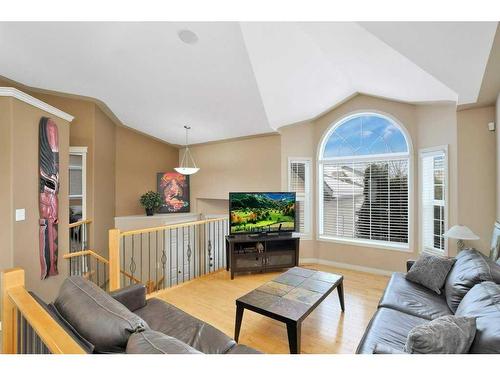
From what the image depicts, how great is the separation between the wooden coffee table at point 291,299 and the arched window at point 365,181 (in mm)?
1924

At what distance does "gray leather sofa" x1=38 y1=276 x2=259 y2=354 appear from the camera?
112 cm

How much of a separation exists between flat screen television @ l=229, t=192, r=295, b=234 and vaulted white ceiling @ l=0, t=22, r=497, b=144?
140 centimetres

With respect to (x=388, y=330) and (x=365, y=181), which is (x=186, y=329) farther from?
(x=365, y=181)

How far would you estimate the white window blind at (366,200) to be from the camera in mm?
4039

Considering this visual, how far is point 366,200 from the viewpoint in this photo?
14.2 feet

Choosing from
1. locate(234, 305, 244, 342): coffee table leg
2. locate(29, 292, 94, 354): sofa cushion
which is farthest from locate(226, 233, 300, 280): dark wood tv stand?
locate(29, 292, 94, 354): sofa cushion

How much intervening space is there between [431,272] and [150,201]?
201 inches

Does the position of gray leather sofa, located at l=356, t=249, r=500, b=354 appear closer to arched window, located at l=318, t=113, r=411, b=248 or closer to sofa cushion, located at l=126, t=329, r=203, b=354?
sofa cushion, located at l=126, t=329, r=203, b=354

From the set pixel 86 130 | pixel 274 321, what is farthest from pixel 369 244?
pixel 86 130

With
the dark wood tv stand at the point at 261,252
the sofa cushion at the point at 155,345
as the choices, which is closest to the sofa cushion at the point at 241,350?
the sofa cushion at the point at 155,345

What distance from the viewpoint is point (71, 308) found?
1475 millimetres

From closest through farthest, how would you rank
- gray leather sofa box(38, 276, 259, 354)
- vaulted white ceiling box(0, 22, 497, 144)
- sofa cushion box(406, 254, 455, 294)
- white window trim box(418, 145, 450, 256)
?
1. gray leather sofa box(38, 276, 259, 354)
2. vaulted white ceiling box(0, 22, 497, 144)
3. sofa cushion box(406, 254, 455, 294)
4. white window trim box(418, 145, 450, 256)

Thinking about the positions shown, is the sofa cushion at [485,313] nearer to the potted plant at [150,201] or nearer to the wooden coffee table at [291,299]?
the wooden coffee table at [291,299]

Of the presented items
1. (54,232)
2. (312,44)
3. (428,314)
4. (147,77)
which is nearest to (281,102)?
(312,44)
